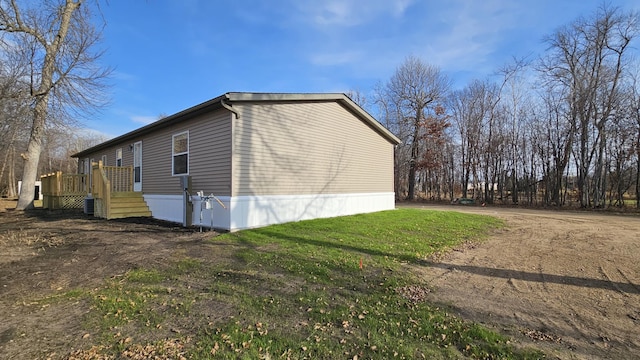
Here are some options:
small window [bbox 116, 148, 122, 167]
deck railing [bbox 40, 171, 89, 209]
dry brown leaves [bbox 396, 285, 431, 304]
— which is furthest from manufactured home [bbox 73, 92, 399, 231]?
dry brown leaves [bbox 396, 285, 431, 304]

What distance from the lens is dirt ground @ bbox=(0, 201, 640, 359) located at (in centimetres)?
317

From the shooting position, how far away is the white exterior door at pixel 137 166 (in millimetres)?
12984

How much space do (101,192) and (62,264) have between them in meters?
7.05

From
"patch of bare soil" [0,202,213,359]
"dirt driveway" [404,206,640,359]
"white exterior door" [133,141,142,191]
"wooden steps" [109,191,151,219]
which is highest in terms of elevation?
"white exterior door" [133,141,142,191]

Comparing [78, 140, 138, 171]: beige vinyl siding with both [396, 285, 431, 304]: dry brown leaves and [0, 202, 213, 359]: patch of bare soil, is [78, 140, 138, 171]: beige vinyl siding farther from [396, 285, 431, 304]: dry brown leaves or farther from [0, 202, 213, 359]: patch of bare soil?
[396, 285, 431, 304]: dry brown leaves

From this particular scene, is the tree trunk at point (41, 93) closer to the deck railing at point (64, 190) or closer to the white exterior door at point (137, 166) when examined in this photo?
the deck railing at point (64, 190)

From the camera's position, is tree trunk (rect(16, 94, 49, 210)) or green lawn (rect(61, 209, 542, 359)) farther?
tree trunk (rect(16, 94, 49, 210))

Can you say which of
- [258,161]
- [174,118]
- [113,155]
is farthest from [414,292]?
[113,155]

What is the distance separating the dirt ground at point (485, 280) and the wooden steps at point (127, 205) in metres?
2.28

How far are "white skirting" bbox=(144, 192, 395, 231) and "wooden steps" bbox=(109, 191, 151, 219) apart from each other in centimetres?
29

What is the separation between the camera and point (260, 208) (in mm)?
9234

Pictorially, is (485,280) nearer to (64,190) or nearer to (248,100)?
(248,100)

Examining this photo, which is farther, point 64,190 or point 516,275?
point 64,190

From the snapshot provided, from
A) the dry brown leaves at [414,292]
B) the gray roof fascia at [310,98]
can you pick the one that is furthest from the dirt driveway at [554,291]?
the gray roof fascia at [310,98]
